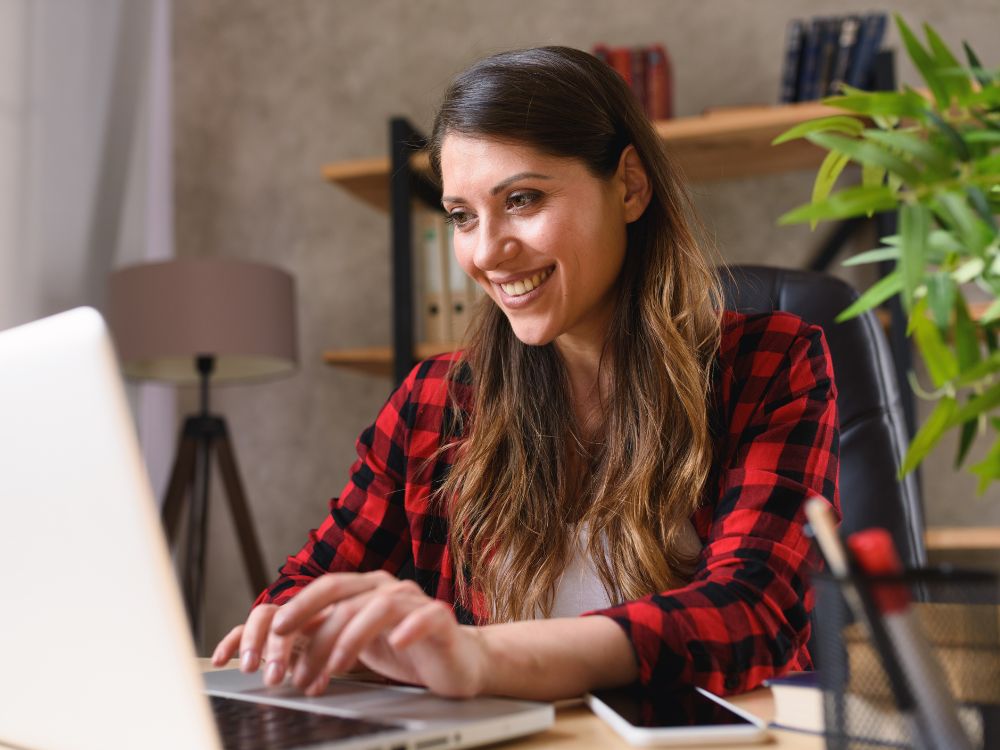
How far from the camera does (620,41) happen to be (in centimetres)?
291

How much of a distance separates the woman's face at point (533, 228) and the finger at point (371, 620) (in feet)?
2.07

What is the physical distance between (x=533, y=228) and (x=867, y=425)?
528 mm

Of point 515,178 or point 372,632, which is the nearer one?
point 372,632

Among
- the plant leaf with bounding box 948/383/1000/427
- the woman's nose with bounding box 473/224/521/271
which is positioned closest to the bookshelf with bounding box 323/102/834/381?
the woman's nose with bounding box 473/224/521/271

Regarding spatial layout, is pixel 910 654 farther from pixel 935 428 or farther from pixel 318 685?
pixel 318 685

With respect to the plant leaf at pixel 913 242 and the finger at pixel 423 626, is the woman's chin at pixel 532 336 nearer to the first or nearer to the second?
the finger at pixel 423 626

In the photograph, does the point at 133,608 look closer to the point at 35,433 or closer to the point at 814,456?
the point at 35,433

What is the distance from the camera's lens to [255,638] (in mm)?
750

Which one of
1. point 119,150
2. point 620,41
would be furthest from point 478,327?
point 119,150

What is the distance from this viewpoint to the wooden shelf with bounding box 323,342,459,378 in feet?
8.34

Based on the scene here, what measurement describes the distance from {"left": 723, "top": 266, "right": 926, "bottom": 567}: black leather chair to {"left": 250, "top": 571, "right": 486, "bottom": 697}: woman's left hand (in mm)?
802

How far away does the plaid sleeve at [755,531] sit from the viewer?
30.6 inches

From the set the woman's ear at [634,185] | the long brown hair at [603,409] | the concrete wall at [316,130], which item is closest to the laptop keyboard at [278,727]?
the long brown hair at [603,409]

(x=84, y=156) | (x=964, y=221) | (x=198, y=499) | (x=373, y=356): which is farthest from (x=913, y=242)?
(x=84, y=156)
